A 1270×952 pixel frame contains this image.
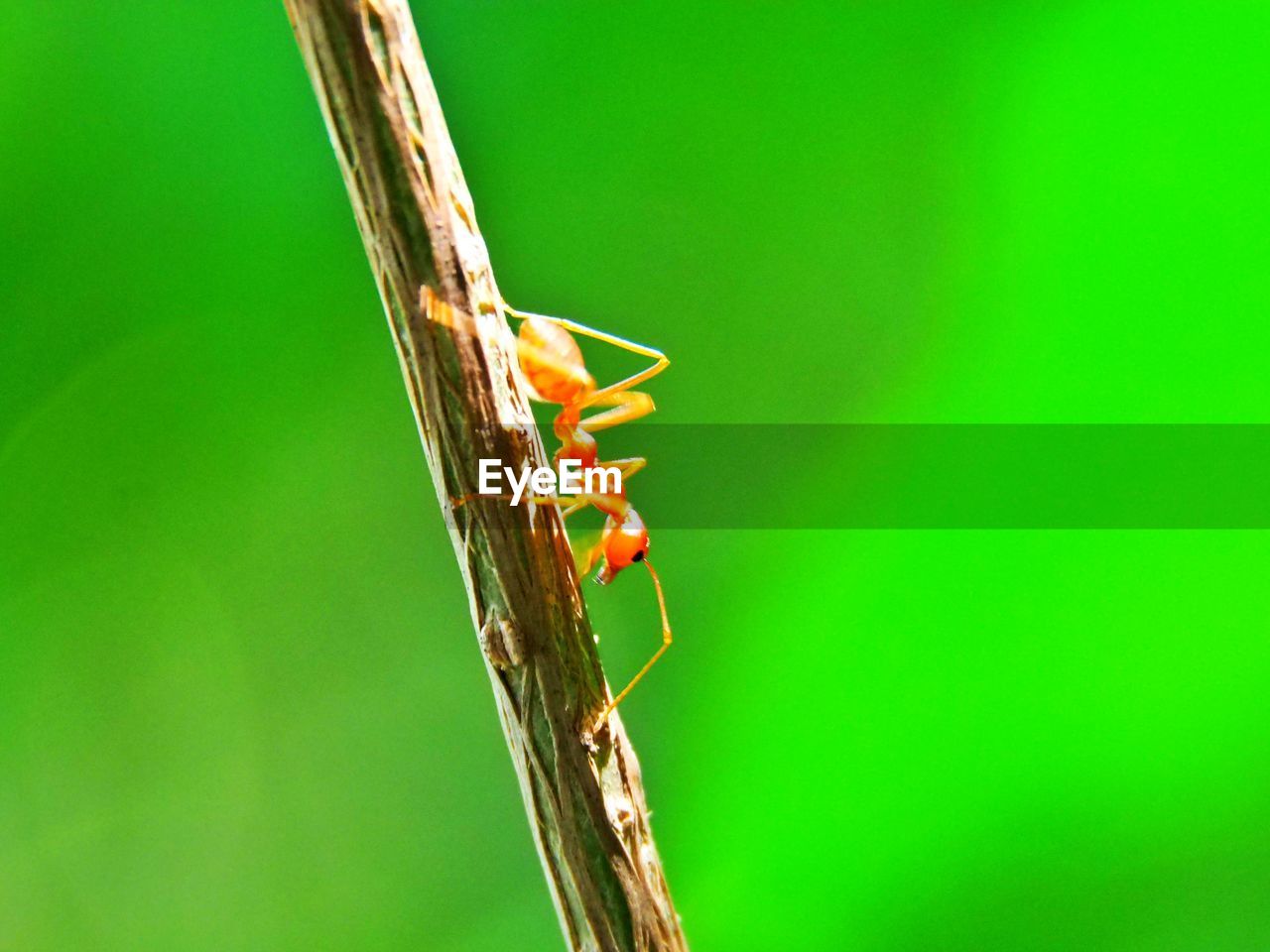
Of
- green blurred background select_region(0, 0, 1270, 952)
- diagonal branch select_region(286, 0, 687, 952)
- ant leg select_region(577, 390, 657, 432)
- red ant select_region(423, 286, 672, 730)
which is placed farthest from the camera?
green blurred background select_region(0, 0, 1270, 952)

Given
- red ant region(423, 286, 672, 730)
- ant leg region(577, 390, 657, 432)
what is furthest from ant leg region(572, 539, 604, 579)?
ant leg region(577, 390, 657, 432)

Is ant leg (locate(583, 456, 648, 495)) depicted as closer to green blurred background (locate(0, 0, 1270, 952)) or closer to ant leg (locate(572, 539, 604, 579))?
ant leg (locate(572, 539, 604, 579))

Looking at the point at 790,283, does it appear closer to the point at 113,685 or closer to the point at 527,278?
the point at 527,278

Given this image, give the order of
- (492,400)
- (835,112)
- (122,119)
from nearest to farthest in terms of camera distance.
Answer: (492,400)
(122,119)
(835,112)

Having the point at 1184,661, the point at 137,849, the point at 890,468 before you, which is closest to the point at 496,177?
the point at 890,468

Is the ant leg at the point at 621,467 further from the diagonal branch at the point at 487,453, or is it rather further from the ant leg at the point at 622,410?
the diagonal branch at the point at 487,453

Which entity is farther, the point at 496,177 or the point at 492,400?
the point at 496,177
